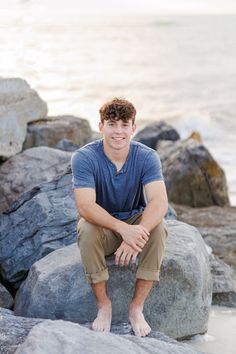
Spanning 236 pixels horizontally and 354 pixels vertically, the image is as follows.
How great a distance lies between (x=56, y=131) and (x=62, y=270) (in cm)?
430

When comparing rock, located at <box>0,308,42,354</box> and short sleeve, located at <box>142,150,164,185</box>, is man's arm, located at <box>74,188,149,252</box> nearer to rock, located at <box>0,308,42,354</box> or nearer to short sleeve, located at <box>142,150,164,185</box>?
short sleeve, located at <box>142,150,164,185</box>

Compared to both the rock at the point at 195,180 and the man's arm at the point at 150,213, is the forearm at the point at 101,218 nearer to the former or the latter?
the man's arm at the point at 150,213

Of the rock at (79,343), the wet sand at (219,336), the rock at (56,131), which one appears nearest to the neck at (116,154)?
the rock at (79,343)

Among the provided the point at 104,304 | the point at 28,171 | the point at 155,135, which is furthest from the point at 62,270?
the point at 155,135

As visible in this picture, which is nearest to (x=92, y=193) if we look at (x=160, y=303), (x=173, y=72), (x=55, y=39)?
(x=160, y=303)

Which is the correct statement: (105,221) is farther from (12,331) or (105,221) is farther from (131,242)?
(12,331)

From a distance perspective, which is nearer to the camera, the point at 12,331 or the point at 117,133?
the point at 12,331

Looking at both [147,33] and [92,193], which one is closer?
[92,193]

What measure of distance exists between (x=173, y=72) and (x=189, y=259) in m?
31.3

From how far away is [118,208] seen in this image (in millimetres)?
4500

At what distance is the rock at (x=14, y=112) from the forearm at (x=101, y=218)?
3.51 meters

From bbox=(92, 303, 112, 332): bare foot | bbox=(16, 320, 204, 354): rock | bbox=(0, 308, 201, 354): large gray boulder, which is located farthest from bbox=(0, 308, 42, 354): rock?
bbox=(92, 303, 112, 332): bare foot

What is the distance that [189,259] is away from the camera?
4617 millimetres

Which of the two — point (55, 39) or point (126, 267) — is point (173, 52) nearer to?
point (55, 39)
